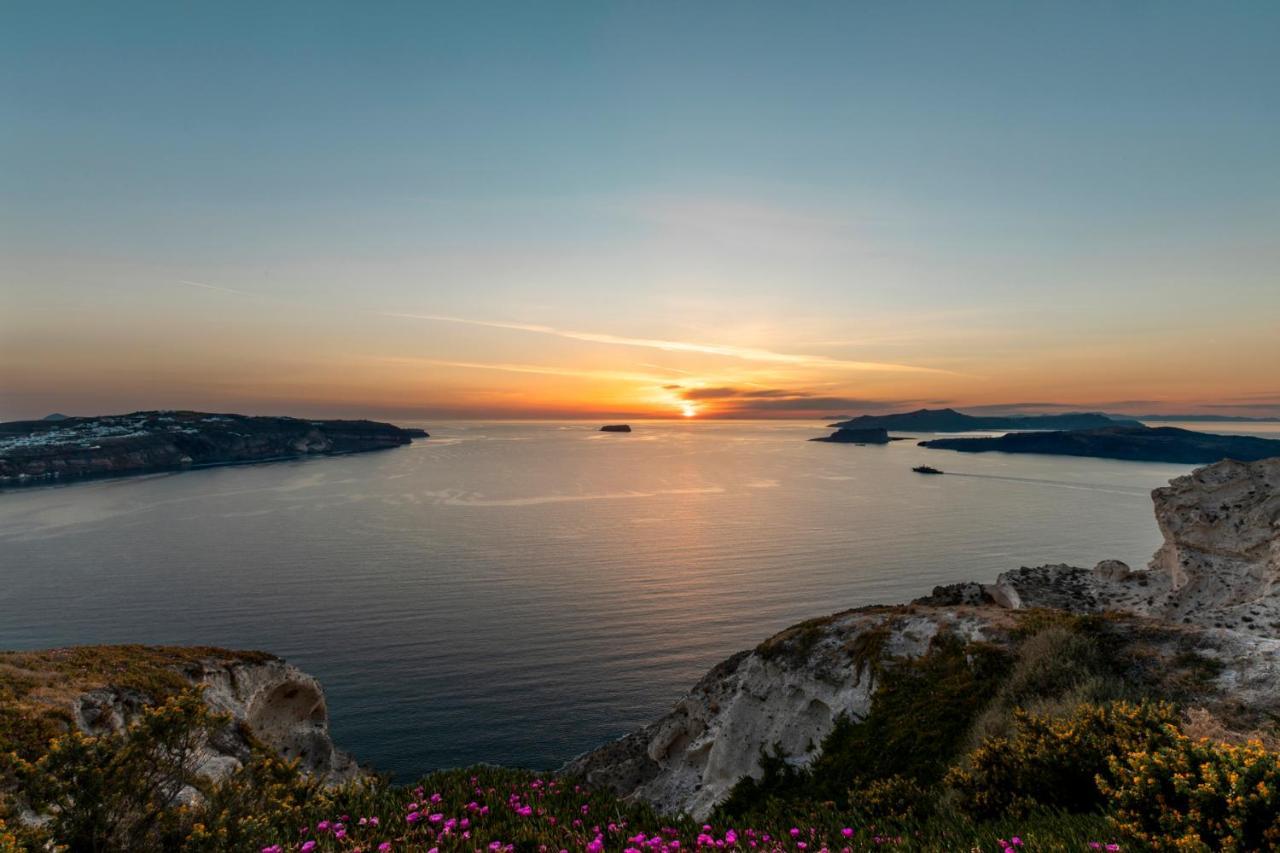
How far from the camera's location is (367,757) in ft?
113

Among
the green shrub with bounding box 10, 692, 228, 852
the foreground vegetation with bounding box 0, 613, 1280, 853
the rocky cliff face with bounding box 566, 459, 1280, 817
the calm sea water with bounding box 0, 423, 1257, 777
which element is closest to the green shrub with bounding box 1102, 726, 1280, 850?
the foreground vegetation with bounding box 0, 613, 1280, 853

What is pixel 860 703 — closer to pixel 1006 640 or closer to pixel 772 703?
pixel 772 703

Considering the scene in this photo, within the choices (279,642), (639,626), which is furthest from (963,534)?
(279,642)

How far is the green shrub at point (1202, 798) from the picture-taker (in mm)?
6703

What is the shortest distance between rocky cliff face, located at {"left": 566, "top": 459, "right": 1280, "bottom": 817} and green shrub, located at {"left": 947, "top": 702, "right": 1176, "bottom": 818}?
5.59 meters

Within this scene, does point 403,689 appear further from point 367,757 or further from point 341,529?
point 341,529

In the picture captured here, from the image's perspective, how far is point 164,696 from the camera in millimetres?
21438

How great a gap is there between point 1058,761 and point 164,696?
27.7 metres

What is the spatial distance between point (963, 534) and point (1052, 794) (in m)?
95.2

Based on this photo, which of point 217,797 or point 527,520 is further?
point 527,520

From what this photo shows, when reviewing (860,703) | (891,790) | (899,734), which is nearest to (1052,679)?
(899,734)

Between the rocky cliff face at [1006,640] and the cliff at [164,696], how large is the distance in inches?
549

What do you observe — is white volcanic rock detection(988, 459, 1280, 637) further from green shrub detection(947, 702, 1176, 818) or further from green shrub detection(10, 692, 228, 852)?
green shrub detection(10, 692, 228, 852)

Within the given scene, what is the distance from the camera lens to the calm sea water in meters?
41.7
